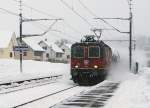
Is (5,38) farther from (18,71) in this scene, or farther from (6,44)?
(18,71)

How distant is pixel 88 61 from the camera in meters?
30.3

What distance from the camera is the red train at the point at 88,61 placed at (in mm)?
30078

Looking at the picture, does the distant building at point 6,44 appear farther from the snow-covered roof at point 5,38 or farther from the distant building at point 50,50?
the distant building at point 50,50

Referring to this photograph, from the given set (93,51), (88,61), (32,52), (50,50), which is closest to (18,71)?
(93,51)

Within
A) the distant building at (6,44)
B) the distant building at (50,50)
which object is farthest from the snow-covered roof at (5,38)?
the distant building at (50,50)

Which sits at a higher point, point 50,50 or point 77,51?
point 50,50

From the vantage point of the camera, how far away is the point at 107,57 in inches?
1282

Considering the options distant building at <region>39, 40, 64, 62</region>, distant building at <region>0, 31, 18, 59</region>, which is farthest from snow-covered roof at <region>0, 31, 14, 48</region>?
distant building at <region>39, 40, 64, 62</region>

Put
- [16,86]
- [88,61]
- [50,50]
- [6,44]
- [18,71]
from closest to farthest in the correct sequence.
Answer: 1. [16,86]
2. [88,61]
3. [18,71]
4. [6,44]
5. [50,50]

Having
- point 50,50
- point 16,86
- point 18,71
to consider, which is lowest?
point 16,86

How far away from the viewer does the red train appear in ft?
98.7

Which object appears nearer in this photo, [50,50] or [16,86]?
[16,86]

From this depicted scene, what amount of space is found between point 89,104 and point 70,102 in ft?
3.36

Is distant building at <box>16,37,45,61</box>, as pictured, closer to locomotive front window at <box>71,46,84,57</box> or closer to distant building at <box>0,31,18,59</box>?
distant building at <box>0,31,18,59</box>
